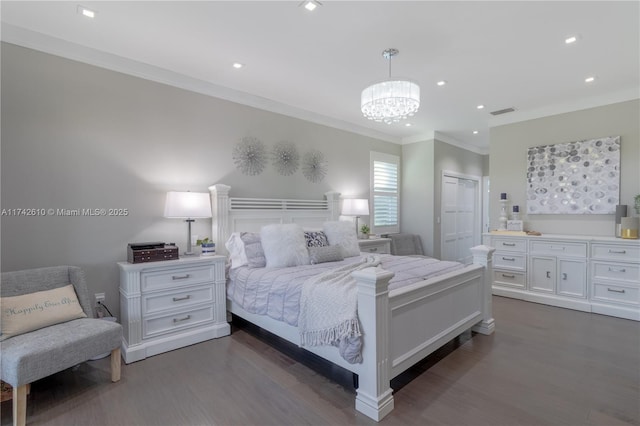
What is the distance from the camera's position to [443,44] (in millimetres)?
2859

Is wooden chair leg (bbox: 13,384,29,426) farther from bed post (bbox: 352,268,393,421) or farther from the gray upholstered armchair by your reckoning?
bed post (bbox: 352,268,393,421)

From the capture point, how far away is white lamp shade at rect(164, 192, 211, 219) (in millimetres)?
3102

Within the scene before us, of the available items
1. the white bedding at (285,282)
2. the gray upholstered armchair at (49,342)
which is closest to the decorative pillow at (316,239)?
Result: the white bedding at (285,282)

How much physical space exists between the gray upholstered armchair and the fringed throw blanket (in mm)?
1428

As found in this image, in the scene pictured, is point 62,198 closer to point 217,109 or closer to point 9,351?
point 9,351

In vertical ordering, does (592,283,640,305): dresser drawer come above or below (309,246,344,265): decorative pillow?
below

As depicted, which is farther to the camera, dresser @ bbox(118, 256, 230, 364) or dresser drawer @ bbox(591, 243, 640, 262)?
dresser drawer @ bbox(591, 243, 640, 262)

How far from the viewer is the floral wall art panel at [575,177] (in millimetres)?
4105

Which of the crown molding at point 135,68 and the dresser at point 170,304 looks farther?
the dresser at point 170,304

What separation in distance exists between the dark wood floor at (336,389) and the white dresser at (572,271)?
85 cm

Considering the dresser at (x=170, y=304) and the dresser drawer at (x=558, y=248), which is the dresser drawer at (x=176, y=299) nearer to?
the dresser at (x=170, y=304)

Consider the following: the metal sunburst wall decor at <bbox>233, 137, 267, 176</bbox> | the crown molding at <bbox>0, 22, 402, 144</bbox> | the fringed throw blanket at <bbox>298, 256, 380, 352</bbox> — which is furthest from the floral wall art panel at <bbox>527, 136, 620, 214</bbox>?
the metal sunburst wall decor at <bbox>233, 137, 267, 176</bbox>

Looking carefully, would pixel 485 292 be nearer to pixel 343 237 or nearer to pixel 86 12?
pixel 343 237

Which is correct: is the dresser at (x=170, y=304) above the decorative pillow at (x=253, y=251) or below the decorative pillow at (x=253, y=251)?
below
